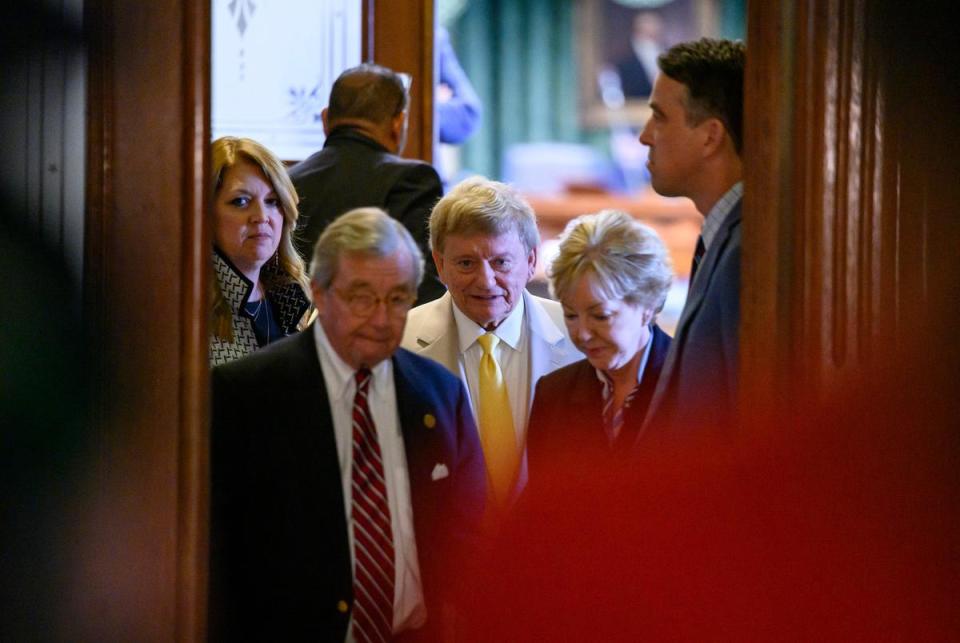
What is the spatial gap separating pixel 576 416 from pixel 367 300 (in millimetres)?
318

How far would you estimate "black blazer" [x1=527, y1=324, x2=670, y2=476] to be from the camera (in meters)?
1.45

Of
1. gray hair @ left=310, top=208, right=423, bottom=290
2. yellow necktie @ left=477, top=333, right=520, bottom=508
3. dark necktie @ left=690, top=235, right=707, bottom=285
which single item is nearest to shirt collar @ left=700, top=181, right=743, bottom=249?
dark necktie @ left=690, top=235, right=707, bottom=285

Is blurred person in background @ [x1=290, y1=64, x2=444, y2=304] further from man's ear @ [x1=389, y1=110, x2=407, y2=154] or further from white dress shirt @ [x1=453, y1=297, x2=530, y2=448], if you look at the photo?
white dress shirt @ [x1=453, y1=297, x2=530, y2=448]

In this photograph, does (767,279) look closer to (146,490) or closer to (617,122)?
(146,490)

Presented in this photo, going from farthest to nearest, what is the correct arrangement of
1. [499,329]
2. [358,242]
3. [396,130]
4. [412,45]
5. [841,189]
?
[412,45], [396,130], [499,329], [841,189], [358,242]

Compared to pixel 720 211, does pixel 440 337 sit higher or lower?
lower

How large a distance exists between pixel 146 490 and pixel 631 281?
56 cm

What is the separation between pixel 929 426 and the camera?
143 cm

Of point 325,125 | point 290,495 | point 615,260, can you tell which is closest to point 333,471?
point 290,495

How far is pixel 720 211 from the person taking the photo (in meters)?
1.48

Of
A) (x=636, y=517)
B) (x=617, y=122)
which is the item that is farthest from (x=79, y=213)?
(x=617, y=122)

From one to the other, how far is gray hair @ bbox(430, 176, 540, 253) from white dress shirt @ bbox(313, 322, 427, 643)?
20cm

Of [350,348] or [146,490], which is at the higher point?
[350,348]

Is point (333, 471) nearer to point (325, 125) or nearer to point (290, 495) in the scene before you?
point (290, 495)
